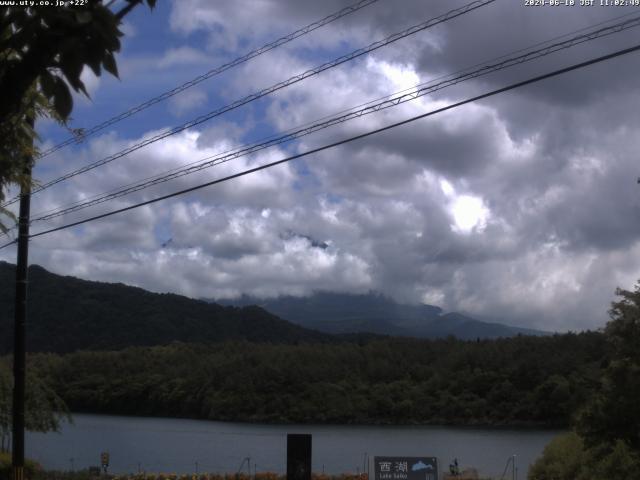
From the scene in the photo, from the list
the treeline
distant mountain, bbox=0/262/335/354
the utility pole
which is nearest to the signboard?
the utility pole

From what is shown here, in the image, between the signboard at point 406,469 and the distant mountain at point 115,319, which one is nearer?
the signboard at point 406,469

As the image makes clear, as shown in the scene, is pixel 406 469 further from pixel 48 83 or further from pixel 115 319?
A: pixel 115 319

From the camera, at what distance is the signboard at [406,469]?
20594 mm

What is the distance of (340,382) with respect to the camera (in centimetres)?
7862

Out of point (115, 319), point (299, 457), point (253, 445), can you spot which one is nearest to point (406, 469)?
point (299, 457)

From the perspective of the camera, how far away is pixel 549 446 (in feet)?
81.0

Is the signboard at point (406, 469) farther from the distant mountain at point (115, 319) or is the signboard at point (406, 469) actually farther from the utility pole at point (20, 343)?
the distant mountain at point (115, 319)

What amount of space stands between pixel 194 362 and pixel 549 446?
2637 inches

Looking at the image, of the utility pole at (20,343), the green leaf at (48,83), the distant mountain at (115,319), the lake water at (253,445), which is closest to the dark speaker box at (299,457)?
the utility pole at (20,343)

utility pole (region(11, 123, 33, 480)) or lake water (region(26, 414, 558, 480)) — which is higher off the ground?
utility pole (region(11, 123, 33, 480))

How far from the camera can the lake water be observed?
42969 millimetres

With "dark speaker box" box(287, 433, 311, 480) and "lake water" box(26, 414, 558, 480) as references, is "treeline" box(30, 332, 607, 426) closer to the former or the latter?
"lake water" box(26, 414, 558, 480)

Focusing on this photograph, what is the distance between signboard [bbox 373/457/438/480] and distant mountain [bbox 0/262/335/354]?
201ft

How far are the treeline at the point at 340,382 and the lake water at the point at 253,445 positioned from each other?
317 cm
